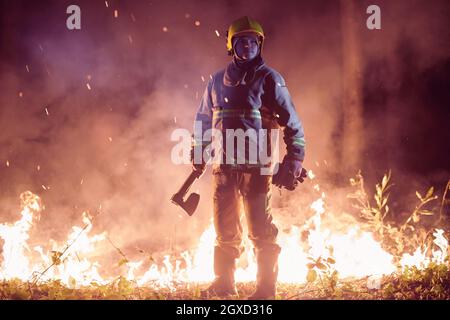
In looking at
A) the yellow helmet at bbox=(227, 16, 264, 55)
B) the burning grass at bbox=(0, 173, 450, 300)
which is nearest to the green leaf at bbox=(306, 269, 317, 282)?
the burning grass at bbox=(0, 173, 450, 300)

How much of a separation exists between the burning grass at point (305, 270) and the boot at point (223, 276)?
16cm

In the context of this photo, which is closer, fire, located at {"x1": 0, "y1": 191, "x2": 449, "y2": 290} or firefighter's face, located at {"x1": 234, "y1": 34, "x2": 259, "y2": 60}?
firefighter's face, located at {"x1": 234, "y1": 34, "x2": 259, "y2": 60}

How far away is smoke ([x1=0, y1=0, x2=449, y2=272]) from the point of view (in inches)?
310

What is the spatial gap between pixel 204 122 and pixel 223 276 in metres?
1.86

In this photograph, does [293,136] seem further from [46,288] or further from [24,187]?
[24,187]

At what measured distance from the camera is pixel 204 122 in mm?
5441

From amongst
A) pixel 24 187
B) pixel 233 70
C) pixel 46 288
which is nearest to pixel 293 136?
pixel 233 70

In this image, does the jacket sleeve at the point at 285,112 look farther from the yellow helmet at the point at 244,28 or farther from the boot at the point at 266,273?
the boot at the point at 266,273

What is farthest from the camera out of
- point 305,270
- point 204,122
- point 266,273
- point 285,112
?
point 305,270

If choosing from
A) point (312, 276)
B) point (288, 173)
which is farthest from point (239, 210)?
point (312, 276)

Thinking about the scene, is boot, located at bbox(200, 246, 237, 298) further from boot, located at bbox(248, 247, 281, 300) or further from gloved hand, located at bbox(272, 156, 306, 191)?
gloved hand, located at bbox(272, 156, 306, 191)

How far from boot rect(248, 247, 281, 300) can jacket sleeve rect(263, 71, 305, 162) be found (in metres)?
1.12

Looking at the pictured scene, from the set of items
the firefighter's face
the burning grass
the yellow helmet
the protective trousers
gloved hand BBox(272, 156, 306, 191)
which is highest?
the yellow helmet

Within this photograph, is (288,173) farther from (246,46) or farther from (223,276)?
(246,46)
